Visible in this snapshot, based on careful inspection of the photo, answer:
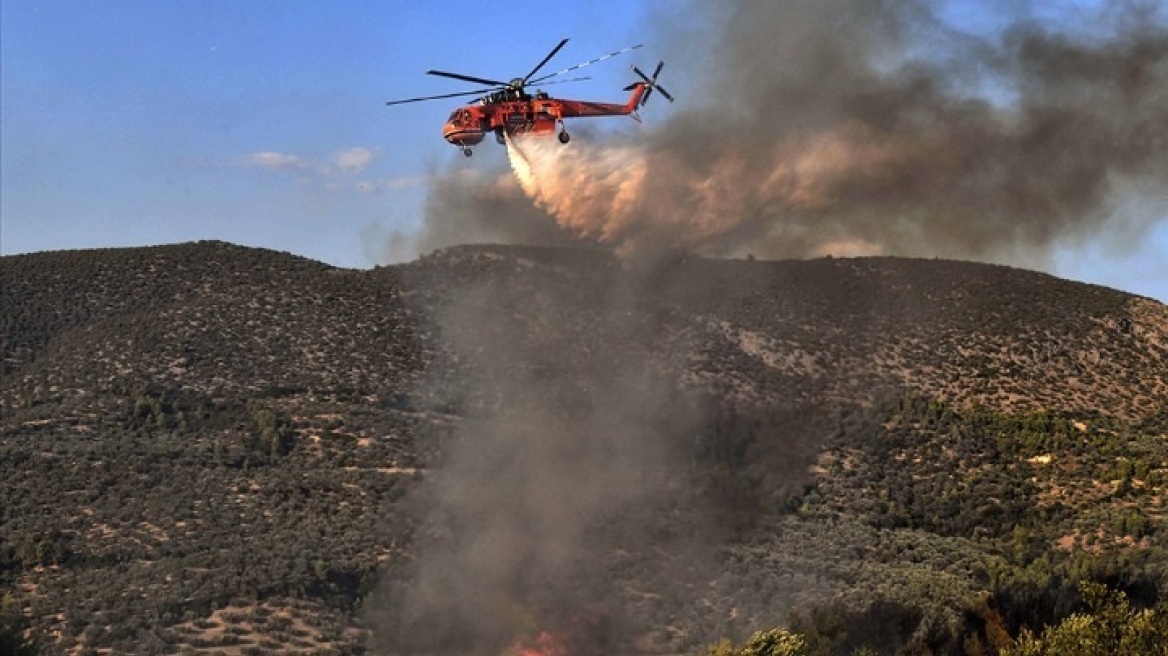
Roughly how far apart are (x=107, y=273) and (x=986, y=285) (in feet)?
224

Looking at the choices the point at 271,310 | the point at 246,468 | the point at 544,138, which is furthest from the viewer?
the point at 271,310

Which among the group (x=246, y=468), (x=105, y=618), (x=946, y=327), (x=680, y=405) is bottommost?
(x=105, y=618)

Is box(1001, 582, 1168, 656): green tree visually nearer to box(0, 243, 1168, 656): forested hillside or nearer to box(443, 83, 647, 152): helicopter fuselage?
box(0, 243, 1168, 656): forested hillside

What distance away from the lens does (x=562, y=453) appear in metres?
70.1

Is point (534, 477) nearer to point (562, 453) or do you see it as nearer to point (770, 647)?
point (562, 453)

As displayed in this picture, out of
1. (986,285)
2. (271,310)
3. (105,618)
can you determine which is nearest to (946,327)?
(986,285)

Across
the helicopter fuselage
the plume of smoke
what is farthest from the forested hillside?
the helicopter fuselage

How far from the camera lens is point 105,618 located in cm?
5200

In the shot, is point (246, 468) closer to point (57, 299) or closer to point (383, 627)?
point (383, 627)

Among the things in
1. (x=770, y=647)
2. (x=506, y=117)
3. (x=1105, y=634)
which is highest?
(x=506, y=117)

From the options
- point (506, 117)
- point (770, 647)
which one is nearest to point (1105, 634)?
point (770, 647)

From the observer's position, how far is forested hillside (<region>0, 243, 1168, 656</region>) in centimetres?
5400

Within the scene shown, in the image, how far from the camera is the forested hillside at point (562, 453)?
5400cm

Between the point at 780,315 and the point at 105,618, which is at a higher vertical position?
the point at 780,315
